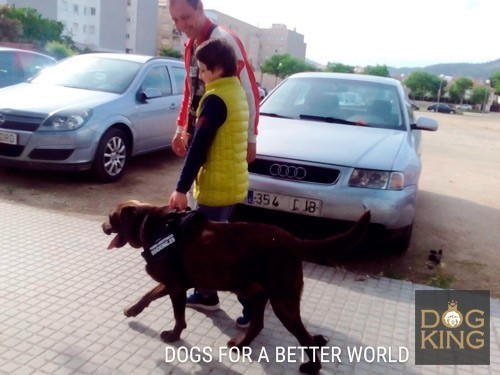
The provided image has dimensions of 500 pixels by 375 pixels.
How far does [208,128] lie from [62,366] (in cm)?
157

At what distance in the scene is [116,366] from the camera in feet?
9.36

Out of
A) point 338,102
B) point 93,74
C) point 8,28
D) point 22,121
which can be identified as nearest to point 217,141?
point 338,102

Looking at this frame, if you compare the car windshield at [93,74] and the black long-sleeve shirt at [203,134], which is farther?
the car windshield at [93,74]

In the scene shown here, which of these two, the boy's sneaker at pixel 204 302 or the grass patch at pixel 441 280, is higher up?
the boy's sneaker at pixel 204 302

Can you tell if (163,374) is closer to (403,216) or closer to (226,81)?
(226,81)

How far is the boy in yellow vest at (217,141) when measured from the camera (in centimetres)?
283

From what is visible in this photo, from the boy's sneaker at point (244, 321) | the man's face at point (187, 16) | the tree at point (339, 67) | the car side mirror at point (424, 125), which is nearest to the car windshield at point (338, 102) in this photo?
the car side mirror at point (424, 125)

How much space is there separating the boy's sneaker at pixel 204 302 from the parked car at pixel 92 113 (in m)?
3.45

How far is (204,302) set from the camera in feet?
11.7

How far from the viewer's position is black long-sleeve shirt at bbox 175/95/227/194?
9.27 ft

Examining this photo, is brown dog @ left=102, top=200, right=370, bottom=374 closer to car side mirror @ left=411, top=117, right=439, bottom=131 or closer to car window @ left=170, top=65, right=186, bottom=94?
car side mirror @ left=411, top=117, right=439, bottom=131

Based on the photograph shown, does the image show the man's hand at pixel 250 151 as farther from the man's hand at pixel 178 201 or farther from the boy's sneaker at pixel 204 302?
the boy's sneaker at pixel 204 302

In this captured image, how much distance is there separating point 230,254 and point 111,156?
179 inches

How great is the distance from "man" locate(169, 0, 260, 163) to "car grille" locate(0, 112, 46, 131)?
3.42 meters
